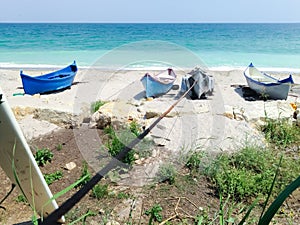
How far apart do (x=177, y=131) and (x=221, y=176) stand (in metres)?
1.15

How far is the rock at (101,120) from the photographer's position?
4281 millimetres

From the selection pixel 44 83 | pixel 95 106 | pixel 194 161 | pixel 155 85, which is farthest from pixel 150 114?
pixel 44 83

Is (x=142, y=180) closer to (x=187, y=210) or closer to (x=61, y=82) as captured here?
(x=187, y=210)

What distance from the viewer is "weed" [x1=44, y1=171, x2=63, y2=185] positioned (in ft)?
9.85

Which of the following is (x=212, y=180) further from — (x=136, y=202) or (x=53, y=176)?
(x=53, y=176)

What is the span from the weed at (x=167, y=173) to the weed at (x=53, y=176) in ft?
3.30

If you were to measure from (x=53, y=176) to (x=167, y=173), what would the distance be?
114 cm

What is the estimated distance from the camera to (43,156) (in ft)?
11.1

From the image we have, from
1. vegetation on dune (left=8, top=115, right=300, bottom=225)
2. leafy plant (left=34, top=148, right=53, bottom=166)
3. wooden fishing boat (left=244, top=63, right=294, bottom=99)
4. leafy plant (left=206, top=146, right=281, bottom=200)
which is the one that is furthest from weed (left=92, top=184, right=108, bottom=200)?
wooden fishing boat (left=244, top=63, right=294, bottom=99)

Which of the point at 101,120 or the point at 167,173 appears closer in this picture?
the point at 167,173

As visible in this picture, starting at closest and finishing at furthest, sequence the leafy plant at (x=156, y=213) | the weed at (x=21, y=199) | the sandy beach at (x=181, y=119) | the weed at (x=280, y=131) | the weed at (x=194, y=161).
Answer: the leafy plant at (x=156, y=213) → the weed at (x=21, y=199) → the weed at (x=194, y=161) → the sandy beach at (x=181, y=119) → the weed at (x=280, y=131)

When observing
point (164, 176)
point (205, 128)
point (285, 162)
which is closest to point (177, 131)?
point (205, 128)

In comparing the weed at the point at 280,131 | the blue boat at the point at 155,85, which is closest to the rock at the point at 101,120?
the weed at the point at 280,131

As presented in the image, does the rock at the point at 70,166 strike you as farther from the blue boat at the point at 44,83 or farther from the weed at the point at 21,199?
the blue boat at the point at 44,83
